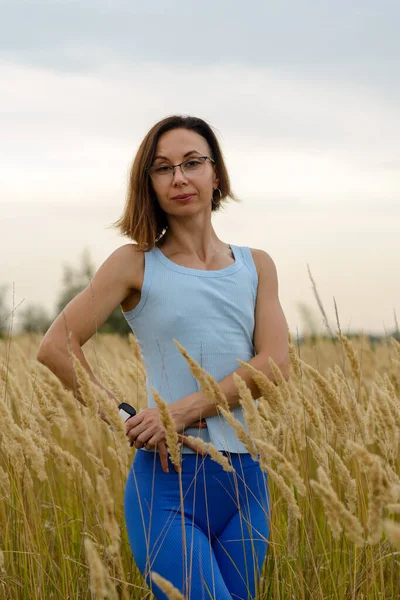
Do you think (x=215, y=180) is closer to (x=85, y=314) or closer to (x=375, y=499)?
(x=85, y=314)

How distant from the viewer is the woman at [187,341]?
1944 millimetres

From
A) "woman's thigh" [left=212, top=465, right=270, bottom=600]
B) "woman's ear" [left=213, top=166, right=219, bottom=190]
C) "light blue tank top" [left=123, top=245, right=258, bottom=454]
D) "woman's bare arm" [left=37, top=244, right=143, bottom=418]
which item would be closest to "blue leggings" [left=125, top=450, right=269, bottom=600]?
"woman's thigh" [left=212, top=465, right=270, bottom=600]

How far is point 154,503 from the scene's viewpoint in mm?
1997

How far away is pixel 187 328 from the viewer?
2.12 m

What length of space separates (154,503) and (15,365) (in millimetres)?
3420

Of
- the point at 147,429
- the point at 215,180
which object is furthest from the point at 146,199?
the point at 147,429

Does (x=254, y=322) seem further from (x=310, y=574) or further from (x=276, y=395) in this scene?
(x=310, y=574)

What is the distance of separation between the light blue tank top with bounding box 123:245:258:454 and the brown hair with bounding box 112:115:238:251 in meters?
0.10

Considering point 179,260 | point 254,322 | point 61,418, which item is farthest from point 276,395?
point 61,418

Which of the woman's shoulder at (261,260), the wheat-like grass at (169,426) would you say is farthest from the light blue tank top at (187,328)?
the wheat-like grass at (169,426)

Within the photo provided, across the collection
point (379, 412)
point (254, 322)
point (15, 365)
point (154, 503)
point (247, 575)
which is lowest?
point (15, 365)

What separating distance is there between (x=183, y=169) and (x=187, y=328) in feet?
1.56

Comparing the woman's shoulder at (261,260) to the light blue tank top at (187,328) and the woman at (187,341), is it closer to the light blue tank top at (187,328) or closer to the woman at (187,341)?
the woman at (187,341)

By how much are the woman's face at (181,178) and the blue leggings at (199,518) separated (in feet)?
2.33
